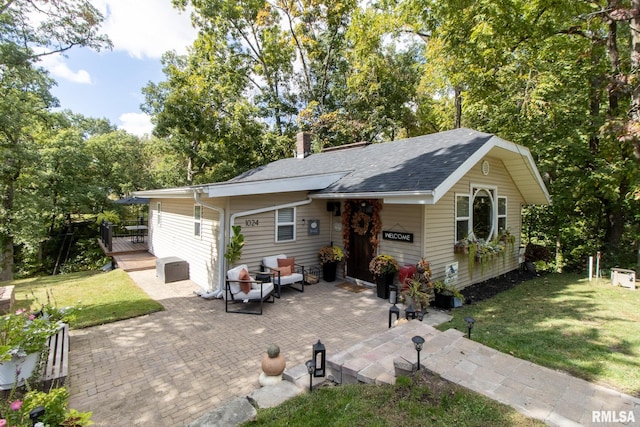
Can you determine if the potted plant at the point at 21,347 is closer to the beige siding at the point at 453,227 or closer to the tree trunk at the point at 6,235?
the beige siding at the point at 453,227

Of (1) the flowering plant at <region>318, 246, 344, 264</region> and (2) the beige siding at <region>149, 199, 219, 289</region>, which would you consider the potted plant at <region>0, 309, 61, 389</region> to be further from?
(1) the flowering plant at <region>318, 246, 344, 264</region>

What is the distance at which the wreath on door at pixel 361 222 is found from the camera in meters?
8.27

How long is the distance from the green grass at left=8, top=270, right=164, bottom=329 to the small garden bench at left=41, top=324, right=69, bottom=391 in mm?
790

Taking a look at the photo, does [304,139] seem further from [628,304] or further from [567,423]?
[567,423]

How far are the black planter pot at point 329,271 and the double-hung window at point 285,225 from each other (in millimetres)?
1275

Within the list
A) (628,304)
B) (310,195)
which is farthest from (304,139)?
(628,304)

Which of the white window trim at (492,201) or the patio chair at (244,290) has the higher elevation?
the white window trim at (492,201)

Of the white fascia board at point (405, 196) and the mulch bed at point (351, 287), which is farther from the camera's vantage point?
the mulch bed at point (351, 287)

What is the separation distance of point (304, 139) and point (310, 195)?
6718mm

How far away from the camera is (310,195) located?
351 inches

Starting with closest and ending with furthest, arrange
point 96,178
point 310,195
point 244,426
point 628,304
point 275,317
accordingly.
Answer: point 244,426
point 275,317
point 628,304
point 310,195
point 96,178

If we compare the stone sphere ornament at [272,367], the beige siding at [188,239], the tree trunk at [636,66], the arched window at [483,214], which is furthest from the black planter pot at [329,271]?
the tree trunk at [636,66]

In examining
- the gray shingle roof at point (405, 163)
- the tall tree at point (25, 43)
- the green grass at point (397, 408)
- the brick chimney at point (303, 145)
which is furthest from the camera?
the brick chimney at point (303, 145)

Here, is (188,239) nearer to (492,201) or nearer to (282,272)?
(282,272)
